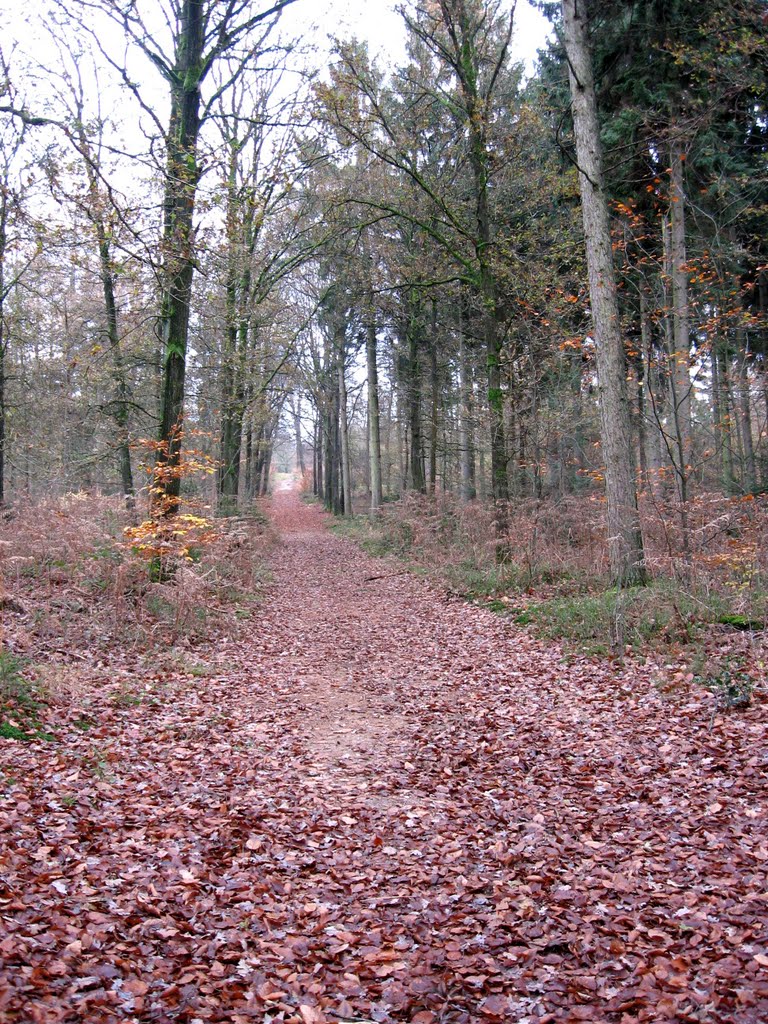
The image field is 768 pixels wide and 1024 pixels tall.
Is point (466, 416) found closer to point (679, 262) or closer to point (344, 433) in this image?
point (679, 262)

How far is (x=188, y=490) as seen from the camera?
21156mm

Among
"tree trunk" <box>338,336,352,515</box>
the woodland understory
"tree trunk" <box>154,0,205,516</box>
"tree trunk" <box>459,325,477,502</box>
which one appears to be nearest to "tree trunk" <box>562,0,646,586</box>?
the woodland understory

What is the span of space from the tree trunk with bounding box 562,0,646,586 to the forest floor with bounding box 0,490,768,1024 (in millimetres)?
2858

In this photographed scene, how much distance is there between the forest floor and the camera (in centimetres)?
320

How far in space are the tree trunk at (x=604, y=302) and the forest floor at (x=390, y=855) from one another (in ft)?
9.38

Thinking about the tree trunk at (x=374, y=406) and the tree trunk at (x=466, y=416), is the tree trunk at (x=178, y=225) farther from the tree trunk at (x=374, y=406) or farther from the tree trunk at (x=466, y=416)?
the tree trunk at (x=374, y=406)

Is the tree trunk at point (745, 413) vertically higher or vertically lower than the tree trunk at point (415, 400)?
lower

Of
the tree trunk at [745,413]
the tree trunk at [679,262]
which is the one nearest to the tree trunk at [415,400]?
the tree trunk at [679,262]

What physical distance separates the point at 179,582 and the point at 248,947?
24.3 ft

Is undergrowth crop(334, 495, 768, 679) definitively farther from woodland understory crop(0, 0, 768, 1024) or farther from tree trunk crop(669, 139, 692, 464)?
tree trunk crop(669, 139, 692, 464)

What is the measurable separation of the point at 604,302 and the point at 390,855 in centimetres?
833

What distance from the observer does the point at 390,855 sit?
15.5 ft

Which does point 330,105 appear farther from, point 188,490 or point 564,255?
point 188,490

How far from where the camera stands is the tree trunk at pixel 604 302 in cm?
1005
